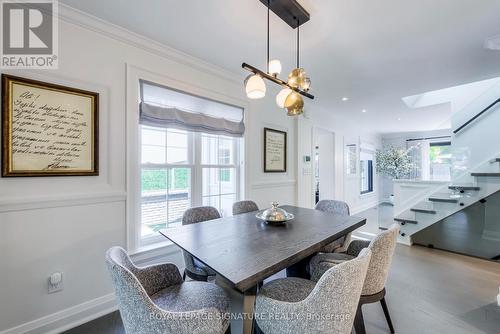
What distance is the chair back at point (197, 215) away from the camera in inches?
81.1

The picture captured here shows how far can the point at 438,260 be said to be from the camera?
3084mm

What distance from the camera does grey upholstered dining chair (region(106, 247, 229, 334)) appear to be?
90 centimetres

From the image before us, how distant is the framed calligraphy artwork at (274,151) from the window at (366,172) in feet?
13.3

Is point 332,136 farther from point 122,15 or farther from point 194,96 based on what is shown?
point 122,15

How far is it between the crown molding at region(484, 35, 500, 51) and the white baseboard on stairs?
4286 mm

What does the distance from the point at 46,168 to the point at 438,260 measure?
467 cm

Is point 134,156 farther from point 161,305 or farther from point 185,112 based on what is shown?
point 161,305

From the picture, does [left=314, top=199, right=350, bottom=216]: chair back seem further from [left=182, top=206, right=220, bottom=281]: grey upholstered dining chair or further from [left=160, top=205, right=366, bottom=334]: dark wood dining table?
[left=182, top=206, right=220, bottom=281]: grey upholstered dining chair

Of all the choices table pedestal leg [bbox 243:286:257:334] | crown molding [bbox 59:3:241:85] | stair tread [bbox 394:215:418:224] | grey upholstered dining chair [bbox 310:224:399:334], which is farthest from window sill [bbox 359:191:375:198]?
table pedestal leg [bbox 243:286:257:334]

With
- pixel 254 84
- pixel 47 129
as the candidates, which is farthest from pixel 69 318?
pixel 254 84

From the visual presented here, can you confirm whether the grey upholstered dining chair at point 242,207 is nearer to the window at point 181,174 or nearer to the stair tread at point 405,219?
the window at point 181,174

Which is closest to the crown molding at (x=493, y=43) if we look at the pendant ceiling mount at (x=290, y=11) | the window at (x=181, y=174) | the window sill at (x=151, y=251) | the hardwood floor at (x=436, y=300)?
the pendant ceiling mount at (x=290, y=11)

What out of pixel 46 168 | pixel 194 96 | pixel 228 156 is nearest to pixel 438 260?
pixel 228 156

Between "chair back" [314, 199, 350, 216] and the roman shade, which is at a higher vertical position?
the roman shade
